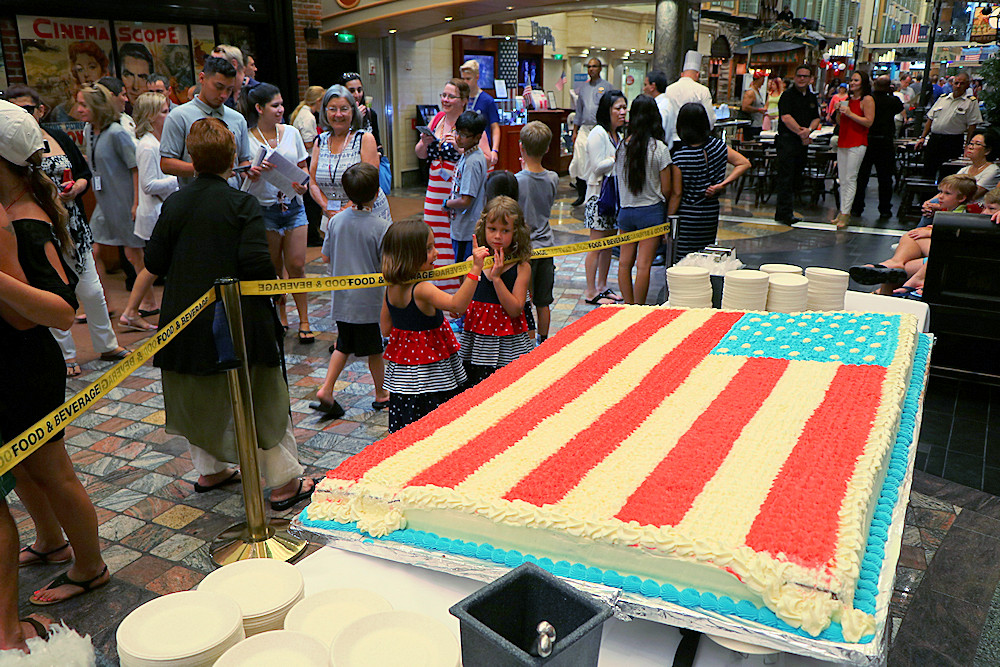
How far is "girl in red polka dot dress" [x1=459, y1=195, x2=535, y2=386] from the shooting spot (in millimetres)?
3691

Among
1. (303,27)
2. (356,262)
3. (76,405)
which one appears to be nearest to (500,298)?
(356,262)

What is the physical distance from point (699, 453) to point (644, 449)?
13cm

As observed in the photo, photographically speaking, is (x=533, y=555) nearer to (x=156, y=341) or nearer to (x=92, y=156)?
(x=156, y=341)

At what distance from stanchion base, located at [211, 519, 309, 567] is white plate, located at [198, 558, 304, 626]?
164 centimetres

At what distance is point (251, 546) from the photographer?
10.4 ft

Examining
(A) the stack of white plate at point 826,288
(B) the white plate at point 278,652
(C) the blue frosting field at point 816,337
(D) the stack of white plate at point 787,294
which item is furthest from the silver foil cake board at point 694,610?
(A) the stack of white plate at point 826,288

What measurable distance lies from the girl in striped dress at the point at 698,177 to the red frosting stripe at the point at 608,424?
10.7ft

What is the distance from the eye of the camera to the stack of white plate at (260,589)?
1456mm

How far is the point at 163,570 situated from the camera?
3.07 metres

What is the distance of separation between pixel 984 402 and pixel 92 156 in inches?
274

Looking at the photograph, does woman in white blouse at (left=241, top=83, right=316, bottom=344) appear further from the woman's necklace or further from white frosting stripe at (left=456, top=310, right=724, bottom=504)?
white frosting stripe at (left=456, top=310, right=724, bottom=504)

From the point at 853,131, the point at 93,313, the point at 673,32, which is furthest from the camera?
the point at 673,32

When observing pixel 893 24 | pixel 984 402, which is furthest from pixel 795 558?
pixel 893 24

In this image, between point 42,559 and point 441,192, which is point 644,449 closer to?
point 42,559
